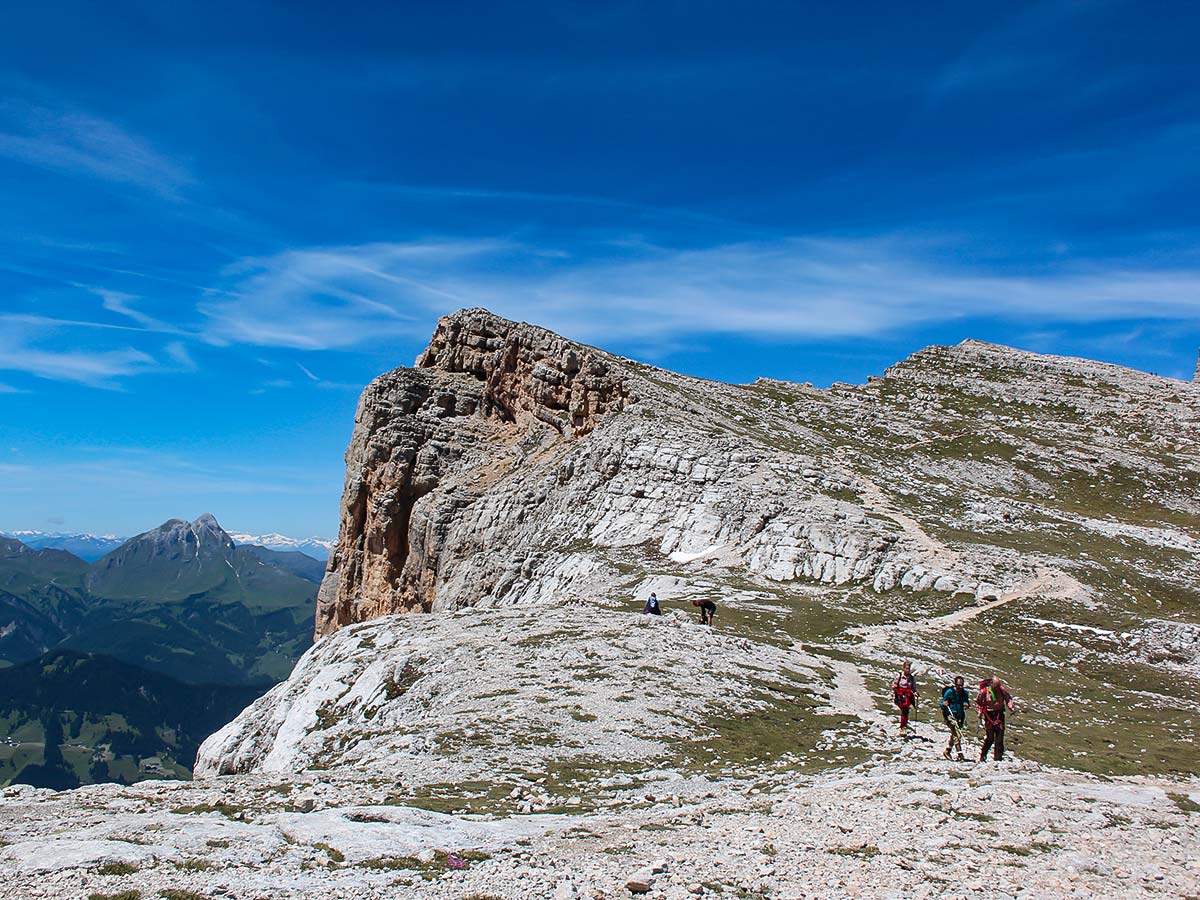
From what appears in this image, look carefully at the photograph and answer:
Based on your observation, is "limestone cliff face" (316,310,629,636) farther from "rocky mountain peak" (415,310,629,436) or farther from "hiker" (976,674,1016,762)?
"hiker" (976,674,1016,762)

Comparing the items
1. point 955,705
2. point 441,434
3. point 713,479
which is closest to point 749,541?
point 713,479

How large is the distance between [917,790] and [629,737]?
8.33 m

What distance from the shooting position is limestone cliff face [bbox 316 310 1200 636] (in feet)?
186

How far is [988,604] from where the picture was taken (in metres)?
47.6

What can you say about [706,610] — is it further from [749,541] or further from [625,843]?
[625,843]

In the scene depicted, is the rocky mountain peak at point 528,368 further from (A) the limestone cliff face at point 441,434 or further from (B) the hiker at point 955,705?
(B) the hiker at point 955,705

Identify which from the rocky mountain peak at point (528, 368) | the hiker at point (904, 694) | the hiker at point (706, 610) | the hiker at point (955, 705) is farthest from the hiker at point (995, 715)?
the rocky mountain peak at point (528, 368)

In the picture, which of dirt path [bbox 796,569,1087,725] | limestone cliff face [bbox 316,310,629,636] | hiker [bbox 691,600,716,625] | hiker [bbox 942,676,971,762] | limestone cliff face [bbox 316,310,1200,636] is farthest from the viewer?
limestone cliff face [bbox 316,310,629,636]

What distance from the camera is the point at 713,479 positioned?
66.8 m

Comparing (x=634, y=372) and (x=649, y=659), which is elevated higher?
(x=634, y=372)

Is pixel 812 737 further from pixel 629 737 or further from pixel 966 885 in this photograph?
pixel 966 885

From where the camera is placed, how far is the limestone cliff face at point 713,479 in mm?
56781

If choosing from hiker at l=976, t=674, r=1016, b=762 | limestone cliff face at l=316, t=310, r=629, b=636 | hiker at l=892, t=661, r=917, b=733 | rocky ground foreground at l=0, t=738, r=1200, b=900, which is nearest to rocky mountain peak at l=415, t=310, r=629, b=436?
limestone cliff face at l=316, t=310, r=629, b=636

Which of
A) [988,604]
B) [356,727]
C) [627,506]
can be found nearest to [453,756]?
[356,727]
